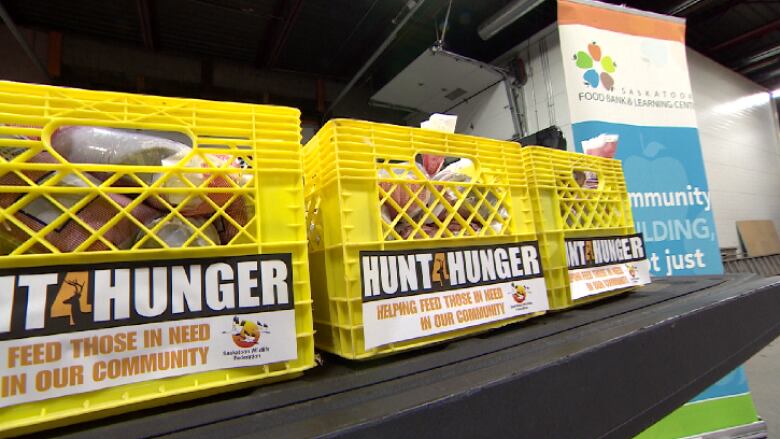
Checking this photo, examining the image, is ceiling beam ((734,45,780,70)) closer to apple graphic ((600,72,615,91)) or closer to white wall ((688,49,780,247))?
white wall ((688,49,780,247))

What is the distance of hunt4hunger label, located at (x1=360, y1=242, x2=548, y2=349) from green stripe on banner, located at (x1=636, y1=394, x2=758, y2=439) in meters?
1.80

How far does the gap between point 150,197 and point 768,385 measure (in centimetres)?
449

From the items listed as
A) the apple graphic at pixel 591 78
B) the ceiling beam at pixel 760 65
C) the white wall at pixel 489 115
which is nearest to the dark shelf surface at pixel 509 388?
the apple graphic at pixel 591 78

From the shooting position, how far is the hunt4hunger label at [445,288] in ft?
1.88

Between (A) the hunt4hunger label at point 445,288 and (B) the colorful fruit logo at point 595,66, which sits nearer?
(A) the hunt4hunger label at point 445,288

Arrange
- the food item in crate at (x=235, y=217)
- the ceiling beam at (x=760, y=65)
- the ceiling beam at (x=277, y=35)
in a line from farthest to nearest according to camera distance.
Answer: the ceiling beam at (x=760, y=65), the ceiling beam at (x=277, y=35), the food item in crate at (x=235, y=217)

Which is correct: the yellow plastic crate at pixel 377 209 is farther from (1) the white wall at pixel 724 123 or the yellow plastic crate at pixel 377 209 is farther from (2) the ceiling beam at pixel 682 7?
(2) the ceiling beam at pixel 682 7

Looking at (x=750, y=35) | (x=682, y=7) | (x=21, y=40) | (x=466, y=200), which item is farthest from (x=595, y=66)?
(x=750, y=35)

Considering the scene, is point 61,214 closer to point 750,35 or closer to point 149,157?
point 149,157

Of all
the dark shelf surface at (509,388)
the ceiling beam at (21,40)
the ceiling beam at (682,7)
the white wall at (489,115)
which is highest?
the ceiling beam at (682,7)

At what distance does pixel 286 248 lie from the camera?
1.72 ft

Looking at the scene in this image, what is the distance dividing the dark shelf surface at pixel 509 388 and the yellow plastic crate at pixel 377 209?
0.23 feet

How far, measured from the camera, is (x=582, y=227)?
95 centimetres

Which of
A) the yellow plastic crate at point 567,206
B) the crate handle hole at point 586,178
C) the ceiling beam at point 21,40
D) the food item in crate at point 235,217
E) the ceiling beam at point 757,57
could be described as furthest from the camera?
the ceiling beam at point 757,57
